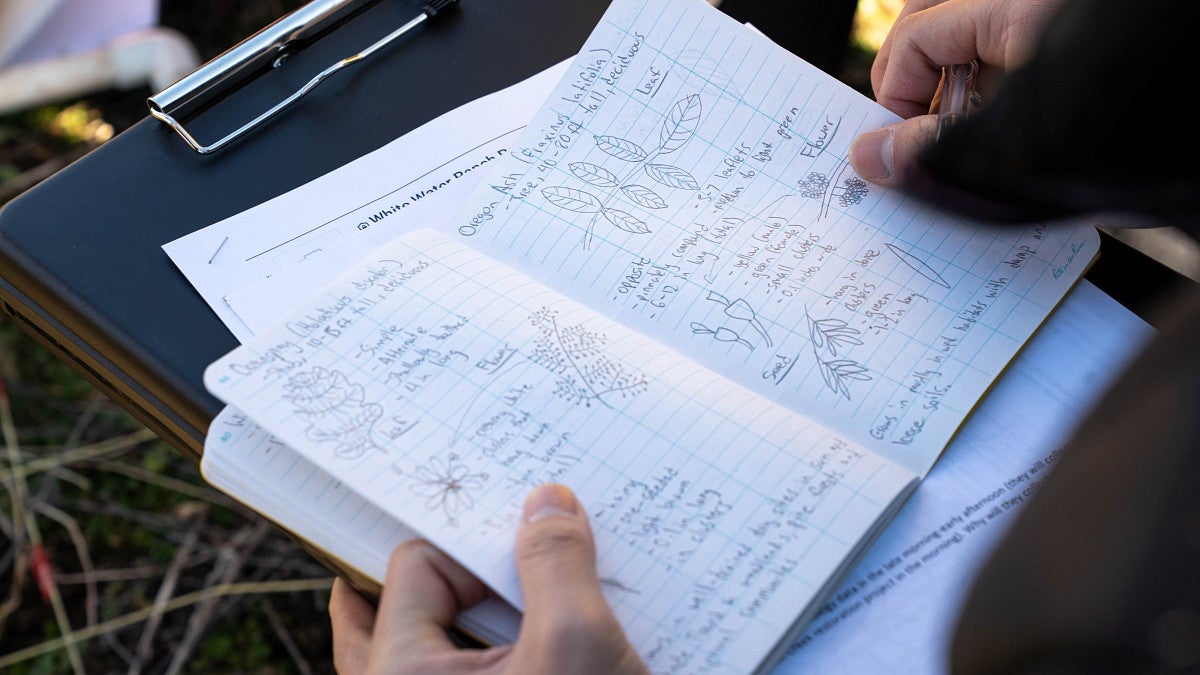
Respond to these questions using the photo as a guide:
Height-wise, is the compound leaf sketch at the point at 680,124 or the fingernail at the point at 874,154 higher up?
the fingernail at the point at 874,154

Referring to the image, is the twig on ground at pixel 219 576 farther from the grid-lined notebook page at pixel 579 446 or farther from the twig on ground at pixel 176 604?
the grid-lined notebook page at pixel 579 446

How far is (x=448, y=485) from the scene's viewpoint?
0.51m

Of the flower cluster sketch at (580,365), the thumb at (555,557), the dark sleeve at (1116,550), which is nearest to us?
the dark sleeve at (1116,550)

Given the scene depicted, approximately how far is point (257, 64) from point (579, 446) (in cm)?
43

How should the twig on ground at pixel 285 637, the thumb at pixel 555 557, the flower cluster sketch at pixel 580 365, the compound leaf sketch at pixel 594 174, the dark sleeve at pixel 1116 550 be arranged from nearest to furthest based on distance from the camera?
1. the dark sleeve at pixel 1116 550
2. the thumb at pixel 555 557
3. the flower cluster sketch at pixel 580 365
4. the compound leaf sketch at pixel 594 174
5. the twig on ground at pixel 285 637

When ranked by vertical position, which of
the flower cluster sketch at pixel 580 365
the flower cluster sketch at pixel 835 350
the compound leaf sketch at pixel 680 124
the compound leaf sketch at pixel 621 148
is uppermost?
the compound leaf sketch at pixel 680 124

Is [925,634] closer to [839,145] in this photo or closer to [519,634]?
[519,634]

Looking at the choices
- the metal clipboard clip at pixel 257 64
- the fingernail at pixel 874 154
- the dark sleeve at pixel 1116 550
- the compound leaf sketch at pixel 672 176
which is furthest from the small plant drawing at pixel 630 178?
the dark sleeve at pixel 1116 550

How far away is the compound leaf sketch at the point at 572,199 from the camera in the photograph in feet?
2.13

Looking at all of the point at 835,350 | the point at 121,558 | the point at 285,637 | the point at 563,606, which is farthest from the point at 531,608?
the point at 121,558

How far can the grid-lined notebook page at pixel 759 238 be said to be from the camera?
584mm

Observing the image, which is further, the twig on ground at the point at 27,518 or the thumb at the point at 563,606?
the twig on ground at the point at 27,518

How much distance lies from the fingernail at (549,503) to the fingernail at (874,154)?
314 millimetres

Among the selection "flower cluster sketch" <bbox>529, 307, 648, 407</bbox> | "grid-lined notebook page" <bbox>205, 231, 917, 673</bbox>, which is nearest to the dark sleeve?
"grid-lined notebook page" <bbox>205, 231, 917, 673</bbox>
